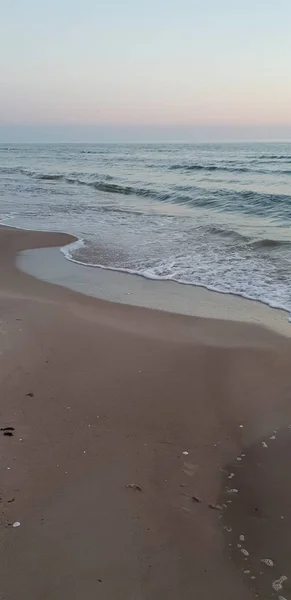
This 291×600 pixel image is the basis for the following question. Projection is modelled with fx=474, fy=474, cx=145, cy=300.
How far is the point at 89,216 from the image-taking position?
501 inches

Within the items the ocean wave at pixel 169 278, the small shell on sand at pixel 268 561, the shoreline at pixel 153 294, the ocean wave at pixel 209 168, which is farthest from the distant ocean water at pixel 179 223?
the small shell on sand at pixel 268 561

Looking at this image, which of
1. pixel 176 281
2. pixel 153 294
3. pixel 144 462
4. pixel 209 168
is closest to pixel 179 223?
pixel 176 281

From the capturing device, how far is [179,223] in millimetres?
11516

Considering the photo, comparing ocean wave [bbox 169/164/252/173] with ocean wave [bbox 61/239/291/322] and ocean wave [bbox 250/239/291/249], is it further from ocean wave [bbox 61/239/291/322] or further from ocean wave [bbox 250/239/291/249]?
ocean wave [bbox 61/239/291/322]

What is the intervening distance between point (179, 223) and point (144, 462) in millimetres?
9186

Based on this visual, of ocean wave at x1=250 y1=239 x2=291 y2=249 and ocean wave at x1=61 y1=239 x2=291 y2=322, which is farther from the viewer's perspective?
ocean wave at x1=250 y1=239 x2=291 y2=249

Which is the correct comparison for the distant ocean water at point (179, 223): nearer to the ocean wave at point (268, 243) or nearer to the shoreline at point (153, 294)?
the ocean wave at point (268, 243)

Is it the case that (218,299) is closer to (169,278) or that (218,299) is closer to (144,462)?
(169,278)

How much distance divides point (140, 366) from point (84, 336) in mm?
849

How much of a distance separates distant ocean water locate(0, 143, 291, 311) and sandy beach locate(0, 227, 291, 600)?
204cm

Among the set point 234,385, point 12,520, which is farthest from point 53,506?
point 234,385

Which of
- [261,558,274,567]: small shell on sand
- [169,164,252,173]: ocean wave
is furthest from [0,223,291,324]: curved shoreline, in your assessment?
[169,164,252,173]: ocean wave

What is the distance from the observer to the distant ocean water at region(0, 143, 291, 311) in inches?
276

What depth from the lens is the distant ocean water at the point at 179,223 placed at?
23.0ft
